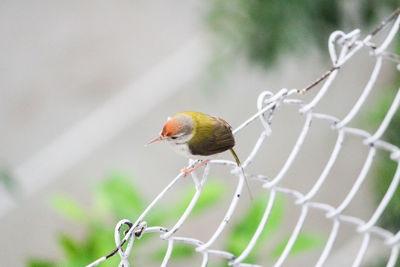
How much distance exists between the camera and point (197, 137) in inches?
61.2

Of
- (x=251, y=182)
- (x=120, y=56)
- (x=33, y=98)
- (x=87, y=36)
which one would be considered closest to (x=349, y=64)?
(x=251, y=182)

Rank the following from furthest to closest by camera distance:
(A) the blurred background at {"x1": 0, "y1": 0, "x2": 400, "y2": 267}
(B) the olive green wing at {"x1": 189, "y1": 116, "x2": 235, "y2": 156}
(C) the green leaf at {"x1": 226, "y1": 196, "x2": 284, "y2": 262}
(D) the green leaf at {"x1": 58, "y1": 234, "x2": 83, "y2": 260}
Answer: (A) the blurred background at {"x1": 0, "y1": 0, "x2": 400, "y2": 267}, (C) the green leaf at {"x1": 226, "y1": 196, "x2": 284, "y2": 262}, (D) the green leaf at {"x1": 58, "y1": 234, "x2": 83, "y2": 260}, (B) the olive green wing at {"x1": 189, "y1": 116, "x2": 235, "y2": 156}

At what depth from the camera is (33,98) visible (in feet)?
17.3

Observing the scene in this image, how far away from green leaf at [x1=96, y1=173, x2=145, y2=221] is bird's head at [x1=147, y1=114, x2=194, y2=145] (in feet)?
3.70

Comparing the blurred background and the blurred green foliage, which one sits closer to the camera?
the blurred green foliage

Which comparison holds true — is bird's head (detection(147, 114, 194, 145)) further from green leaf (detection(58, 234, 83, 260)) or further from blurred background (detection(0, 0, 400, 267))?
blurred background (detection(0, 0, 400, 267))

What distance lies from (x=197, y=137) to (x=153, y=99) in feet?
12.0

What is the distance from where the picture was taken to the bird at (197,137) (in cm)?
153

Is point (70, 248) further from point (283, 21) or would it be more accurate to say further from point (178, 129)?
point (283, 21)

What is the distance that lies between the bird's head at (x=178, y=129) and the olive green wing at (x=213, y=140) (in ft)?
0.07

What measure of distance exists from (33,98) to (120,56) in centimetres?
84

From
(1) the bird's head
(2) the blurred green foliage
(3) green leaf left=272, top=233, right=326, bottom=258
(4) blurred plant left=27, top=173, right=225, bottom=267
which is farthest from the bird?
(2) the blurred green foliage

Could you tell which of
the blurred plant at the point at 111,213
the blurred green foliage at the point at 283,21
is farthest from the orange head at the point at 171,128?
the blurred green foliage at the point at 283,21

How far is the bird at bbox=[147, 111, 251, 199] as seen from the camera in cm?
153
